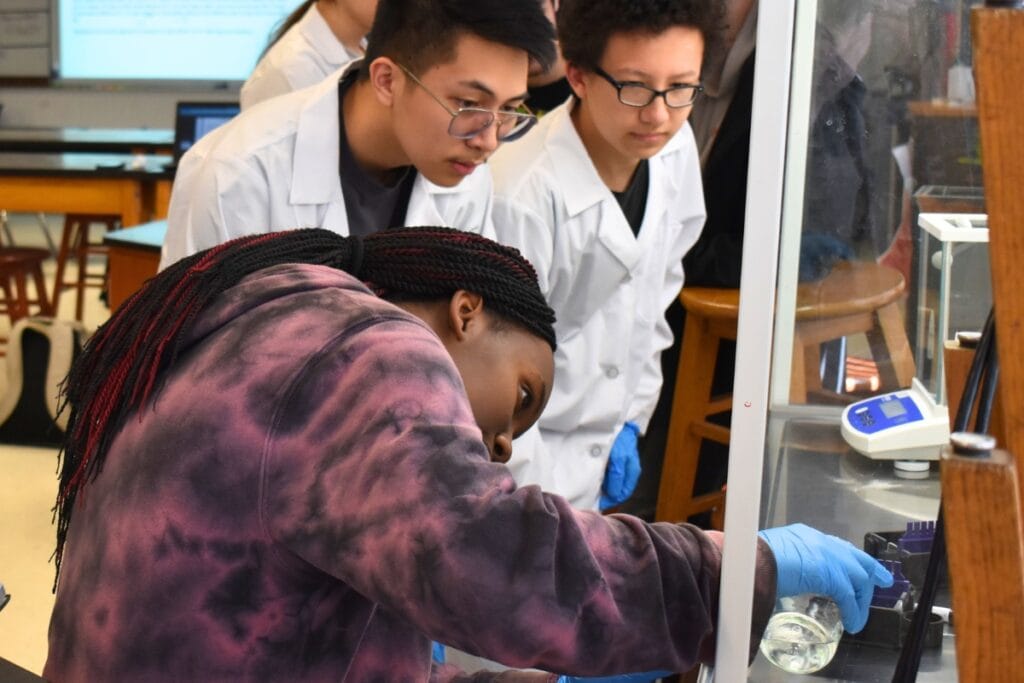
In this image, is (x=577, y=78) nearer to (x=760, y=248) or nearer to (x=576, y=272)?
(x=576, y=272)

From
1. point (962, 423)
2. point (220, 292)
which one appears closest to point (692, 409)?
point (220, 292)

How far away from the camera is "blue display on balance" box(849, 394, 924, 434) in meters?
1.19

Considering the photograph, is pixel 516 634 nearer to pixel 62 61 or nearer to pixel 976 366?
pixel 976 366

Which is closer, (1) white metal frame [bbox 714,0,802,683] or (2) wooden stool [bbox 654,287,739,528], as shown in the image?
(1) white metal frame [bbox 714,0,802,683]

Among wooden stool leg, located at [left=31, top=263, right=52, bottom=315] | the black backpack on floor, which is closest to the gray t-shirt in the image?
the black backpack on floor

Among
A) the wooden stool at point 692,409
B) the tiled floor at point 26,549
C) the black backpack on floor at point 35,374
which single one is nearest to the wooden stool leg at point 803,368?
the wooden stool at point 692,409

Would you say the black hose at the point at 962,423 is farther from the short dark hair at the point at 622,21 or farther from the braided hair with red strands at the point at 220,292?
the short dark hair at the point at 622,21

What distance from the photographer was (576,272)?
2.09 meters

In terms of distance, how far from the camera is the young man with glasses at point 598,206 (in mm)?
1954

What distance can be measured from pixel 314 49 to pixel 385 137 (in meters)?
0.82

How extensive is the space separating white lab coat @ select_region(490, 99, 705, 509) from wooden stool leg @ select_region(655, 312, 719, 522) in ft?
1.54

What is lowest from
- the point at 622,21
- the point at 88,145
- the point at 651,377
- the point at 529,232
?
the point at 88,145

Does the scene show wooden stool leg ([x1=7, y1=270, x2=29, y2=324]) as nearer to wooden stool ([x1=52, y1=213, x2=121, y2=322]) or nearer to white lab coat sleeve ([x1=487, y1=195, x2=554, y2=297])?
wooden stool ([x1=52, y1=213, x2=121, y2=322])

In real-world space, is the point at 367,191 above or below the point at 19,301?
above
